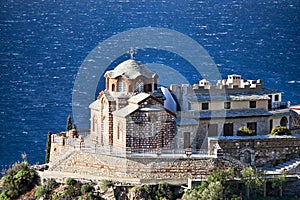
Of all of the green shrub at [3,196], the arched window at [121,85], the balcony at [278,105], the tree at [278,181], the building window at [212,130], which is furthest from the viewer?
the balcony at [278,105]

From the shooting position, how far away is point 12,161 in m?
123

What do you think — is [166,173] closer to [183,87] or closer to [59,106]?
[183,87]

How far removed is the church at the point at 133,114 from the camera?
9550 centimetres

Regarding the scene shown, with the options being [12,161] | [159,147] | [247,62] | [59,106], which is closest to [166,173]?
[159,147]

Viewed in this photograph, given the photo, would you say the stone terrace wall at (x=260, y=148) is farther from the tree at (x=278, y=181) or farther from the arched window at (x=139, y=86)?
the arched window at (x=139, y=86)

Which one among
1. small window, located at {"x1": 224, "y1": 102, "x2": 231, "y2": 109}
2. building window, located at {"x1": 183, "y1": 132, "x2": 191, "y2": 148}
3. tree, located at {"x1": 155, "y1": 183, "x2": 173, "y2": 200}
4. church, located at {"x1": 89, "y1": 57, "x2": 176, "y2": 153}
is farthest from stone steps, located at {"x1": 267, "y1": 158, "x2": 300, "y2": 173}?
tree, located at {"x1": 155, "y1": 183, "x2": 173, "y2": 200}

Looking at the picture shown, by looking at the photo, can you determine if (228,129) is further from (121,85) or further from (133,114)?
(121,85)

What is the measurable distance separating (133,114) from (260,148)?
43.0ft

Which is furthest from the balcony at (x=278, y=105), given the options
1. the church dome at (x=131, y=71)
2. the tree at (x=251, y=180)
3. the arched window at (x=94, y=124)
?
the arched window at (x=94, y=124)

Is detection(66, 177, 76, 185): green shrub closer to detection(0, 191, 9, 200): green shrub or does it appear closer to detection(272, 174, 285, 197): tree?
detection(0, 191, 9, 200): green shrub

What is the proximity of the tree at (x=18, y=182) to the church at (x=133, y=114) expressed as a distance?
295 inches

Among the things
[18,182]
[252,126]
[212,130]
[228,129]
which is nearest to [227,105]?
[228,129]

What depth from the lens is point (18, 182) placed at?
9794 cm

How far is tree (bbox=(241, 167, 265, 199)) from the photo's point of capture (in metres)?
92.9
